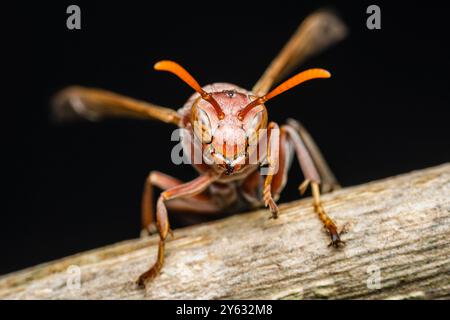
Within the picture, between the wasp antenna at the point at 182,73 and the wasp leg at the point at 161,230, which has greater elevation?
the wasp antenna at the point at 182,73

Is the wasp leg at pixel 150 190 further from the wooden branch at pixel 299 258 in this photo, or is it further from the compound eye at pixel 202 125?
the compound eye at pixel 202 125

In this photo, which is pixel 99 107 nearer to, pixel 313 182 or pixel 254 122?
pixel 254 122

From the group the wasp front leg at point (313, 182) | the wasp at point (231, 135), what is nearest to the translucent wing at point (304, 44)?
the wasp at point (231, 135)

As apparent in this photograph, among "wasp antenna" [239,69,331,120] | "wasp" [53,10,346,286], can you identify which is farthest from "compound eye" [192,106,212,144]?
"wasp antenna" [239,69,331,120]

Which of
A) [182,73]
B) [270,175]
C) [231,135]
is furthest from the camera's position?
[270,175]

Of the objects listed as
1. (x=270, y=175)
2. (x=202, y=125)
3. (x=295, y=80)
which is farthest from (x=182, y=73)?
(x=270, y=175)
